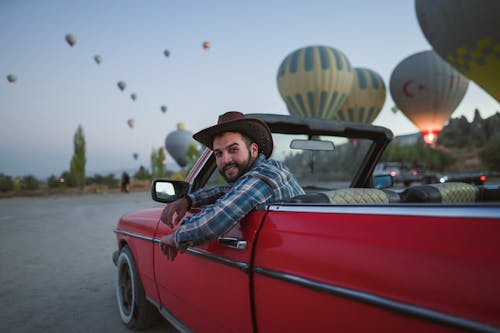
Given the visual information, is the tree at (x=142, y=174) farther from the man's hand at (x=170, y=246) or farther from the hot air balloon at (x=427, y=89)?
the man's hand at (x=170, y=246)

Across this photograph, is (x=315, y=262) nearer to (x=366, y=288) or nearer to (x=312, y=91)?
(x=366, y=288)

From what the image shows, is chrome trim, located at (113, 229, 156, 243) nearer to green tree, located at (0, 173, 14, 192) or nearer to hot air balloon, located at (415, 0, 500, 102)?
hot air balloon, located at (415, 0, 500, 102)

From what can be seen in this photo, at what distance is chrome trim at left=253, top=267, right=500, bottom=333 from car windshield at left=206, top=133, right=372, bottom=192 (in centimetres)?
155

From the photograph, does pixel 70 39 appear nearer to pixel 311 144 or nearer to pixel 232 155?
pixel 311 144

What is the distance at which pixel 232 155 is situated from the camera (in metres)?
1.90

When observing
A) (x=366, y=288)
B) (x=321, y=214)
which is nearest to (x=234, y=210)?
(x=321, y=214)

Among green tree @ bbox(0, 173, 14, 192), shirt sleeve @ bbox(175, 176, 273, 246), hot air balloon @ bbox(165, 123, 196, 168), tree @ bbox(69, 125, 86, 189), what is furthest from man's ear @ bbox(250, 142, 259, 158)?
hot air balloon @ bbox(165, 123, 196, 168)

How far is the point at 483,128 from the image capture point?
66438mm

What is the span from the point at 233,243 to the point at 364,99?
2593 centimetres

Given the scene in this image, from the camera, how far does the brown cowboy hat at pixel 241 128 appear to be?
1.87 meters

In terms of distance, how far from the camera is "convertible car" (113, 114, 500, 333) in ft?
2.96

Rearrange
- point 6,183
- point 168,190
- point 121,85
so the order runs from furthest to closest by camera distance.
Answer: point 121,85 → point 6,183 → point 168,190

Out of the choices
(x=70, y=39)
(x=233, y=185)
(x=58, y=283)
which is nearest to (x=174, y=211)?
(x=233, y=185)

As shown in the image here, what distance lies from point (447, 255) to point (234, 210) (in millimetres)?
891
